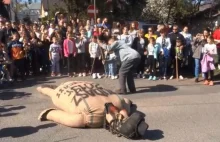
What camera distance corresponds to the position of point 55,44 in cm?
1319

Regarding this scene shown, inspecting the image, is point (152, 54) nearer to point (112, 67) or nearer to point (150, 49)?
point (150, 49)

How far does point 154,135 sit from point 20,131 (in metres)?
2.34

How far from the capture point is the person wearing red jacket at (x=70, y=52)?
1308cm

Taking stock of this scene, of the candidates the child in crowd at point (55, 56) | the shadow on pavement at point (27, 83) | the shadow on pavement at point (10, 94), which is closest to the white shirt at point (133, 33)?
the child in crowd at point (55, 56)

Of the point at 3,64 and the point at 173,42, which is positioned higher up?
the point at 173,42

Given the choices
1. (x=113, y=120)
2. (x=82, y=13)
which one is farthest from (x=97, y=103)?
(x=82, y=13)

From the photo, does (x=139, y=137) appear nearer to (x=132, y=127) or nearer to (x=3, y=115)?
(x=132, y=127)

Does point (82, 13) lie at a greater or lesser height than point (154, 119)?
greater

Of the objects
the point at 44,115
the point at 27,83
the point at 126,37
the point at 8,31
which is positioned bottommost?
the point at 44,115

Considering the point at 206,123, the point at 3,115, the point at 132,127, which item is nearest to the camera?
the point at 132,127

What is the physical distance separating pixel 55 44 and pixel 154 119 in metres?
6.33

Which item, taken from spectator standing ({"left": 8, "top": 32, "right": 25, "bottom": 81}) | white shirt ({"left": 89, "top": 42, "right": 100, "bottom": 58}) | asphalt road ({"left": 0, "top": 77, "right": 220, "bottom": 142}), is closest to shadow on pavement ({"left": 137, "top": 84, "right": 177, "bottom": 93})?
asphalt road ({"left": 0, "top": 77, "right": 220, "bottom": 142})

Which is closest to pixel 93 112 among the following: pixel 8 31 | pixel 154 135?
pixel 154 135

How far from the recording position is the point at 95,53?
43.1ft
